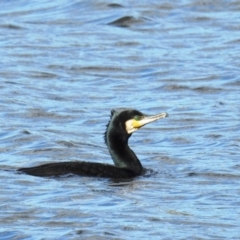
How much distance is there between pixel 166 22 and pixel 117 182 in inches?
441

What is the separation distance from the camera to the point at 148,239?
1177 cm

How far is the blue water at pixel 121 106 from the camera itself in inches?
496

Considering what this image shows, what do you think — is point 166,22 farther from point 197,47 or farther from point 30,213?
point 30,213

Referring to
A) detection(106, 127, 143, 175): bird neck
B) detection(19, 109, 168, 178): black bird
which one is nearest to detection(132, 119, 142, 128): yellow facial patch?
detection(19, 109, 168, 178): black bird

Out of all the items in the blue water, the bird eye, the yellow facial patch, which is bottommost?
the blue water

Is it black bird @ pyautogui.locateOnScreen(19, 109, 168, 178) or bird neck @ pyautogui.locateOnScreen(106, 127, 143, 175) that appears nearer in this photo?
black bird @ pyautogui.locateOnScreen(19, 109, 168, 178)

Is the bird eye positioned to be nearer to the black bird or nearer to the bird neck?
the black bird

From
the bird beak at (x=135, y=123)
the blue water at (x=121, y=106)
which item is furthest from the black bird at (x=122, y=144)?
the blue water at (x=121, y=106)

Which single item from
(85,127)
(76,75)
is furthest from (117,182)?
(76,75)

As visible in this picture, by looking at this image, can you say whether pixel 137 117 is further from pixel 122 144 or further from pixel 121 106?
pixel 121 106

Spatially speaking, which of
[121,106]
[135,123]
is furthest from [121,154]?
[121,106]

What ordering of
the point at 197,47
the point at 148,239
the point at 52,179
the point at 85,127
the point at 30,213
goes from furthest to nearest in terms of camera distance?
the point at 197,47 < the point at 85,127 < the point at 52,179 < the point at 30,213 < the point at 148,239

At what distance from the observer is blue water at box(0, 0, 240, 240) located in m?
12.6

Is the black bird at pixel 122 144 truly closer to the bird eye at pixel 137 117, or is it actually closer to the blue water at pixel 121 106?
the bird eye at pixel 137 117
